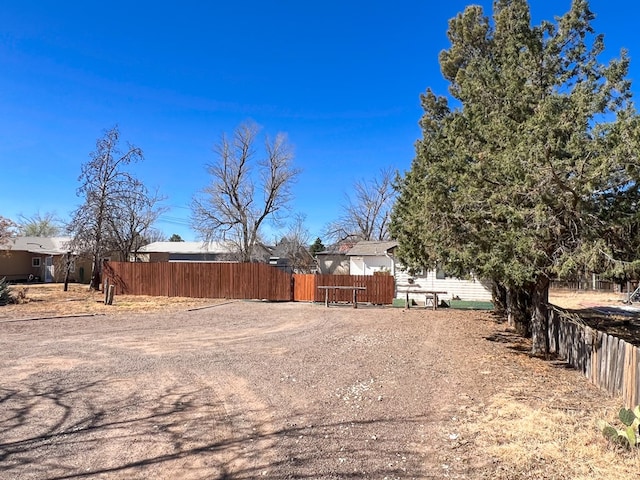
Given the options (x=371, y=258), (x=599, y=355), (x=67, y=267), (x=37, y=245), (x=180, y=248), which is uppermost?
(x=180, y=248)

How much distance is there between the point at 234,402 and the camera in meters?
5.77

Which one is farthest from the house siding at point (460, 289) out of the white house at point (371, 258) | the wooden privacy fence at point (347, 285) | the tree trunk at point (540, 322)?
the tree trunk at point (540, 322)

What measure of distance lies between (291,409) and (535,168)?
197 inches

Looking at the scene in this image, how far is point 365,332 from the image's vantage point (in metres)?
11.9

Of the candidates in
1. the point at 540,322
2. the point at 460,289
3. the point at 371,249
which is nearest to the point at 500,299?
the point at 460,289

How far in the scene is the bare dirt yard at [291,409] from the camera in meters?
4.01

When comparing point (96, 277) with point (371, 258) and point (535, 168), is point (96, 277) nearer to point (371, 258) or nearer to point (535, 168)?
point (371, 258)

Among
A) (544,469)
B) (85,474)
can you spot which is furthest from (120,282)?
(544,469)

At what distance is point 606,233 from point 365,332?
642cm

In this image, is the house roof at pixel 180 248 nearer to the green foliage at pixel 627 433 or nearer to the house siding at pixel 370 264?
the house siding at pixel 370 264

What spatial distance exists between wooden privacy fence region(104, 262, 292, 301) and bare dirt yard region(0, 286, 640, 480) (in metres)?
9.72

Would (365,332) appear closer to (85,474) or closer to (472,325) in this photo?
(472,325)

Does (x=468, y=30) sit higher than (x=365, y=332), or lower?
higher

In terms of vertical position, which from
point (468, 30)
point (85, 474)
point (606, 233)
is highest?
point (468, 30)
